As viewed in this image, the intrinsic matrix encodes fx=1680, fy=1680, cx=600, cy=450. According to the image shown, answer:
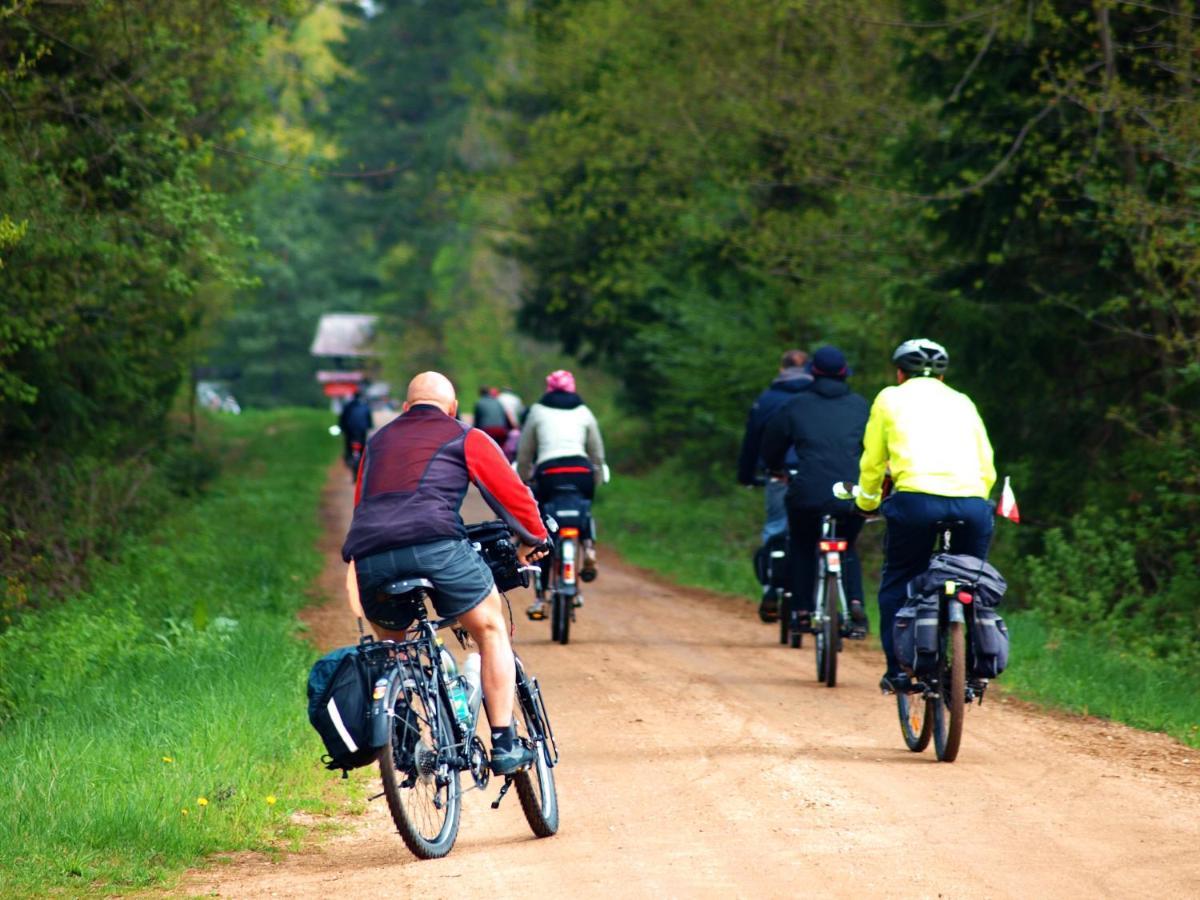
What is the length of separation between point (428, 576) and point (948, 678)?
319 cm

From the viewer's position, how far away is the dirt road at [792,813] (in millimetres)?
6168

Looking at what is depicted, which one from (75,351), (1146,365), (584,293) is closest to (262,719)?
(75,351)

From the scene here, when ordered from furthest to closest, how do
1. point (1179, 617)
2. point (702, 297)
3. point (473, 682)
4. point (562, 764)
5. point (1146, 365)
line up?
point (702, 297) < point (1146, 365) < point (1179, 617) < point (562, 764) < point (473, 682)

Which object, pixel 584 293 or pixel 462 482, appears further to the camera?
pixel 584 293

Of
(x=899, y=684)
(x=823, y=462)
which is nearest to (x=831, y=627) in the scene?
(x=823, y=462)

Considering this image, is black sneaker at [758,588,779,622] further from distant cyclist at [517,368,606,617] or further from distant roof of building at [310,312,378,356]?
distant roof of building at [310,312,378,356]

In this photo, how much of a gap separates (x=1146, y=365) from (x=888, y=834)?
40.0ft

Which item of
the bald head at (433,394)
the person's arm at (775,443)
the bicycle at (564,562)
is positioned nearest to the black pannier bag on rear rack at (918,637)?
the bald head at (433,394)

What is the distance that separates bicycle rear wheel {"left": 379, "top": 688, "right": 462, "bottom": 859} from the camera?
6.32 m

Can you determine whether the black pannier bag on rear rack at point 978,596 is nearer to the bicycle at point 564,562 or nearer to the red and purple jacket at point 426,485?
the red and purple jacket at point 426,485

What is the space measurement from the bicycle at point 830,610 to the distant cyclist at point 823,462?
0.08 m

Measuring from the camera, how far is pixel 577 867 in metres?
6.40

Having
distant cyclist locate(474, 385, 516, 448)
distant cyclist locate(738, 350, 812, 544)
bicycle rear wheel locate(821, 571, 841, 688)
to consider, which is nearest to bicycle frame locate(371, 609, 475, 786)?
bicycle rear wheel locate(821, 571, 841, 688)

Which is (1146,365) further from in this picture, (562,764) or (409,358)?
(409,358)
